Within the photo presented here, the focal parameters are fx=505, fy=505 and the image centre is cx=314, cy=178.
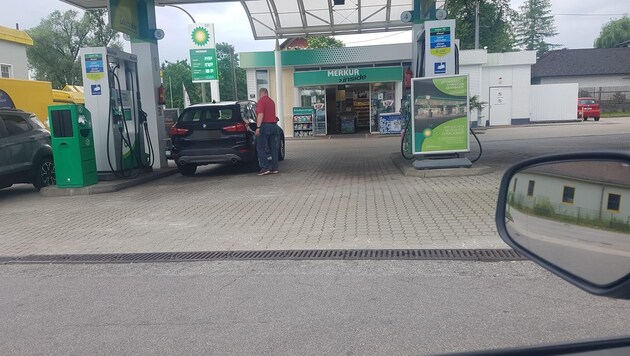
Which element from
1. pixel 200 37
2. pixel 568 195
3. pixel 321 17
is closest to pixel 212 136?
pixel 321 17

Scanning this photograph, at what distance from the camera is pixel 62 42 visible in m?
50.6

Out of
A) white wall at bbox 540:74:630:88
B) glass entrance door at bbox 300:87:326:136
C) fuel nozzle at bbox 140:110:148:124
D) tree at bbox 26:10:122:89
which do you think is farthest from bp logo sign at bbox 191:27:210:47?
white wall at bbox 540:74:630:88

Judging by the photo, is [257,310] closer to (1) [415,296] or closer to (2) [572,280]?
(1) [415,296]

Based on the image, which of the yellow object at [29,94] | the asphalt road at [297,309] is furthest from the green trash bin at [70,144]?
the yellow object at [29,94]

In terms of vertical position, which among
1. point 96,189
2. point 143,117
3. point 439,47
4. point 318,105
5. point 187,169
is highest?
point 439,47

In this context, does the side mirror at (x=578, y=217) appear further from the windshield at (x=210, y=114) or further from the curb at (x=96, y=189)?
the windshield at (x=210, y=114)

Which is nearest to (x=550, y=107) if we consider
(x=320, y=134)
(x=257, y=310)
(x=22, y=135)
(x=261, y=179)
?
(x=320, y=134)

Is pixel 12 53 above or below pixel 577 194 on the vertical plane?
above

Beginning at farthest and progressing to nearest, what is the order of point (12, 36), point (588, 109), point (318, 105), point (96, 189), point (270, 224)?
point (588, 109) < point (318, 105) < point (12, 36) < point (96, 189) < point (270, 224)

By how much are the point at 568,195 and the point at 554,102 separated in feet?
119

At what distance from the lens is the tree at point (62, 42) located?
48.7m

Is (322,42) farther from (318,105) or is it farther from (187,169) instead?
(187,169)

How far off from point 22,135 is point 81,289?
24.9 ft

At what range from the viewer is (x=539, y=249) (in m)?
2.14
